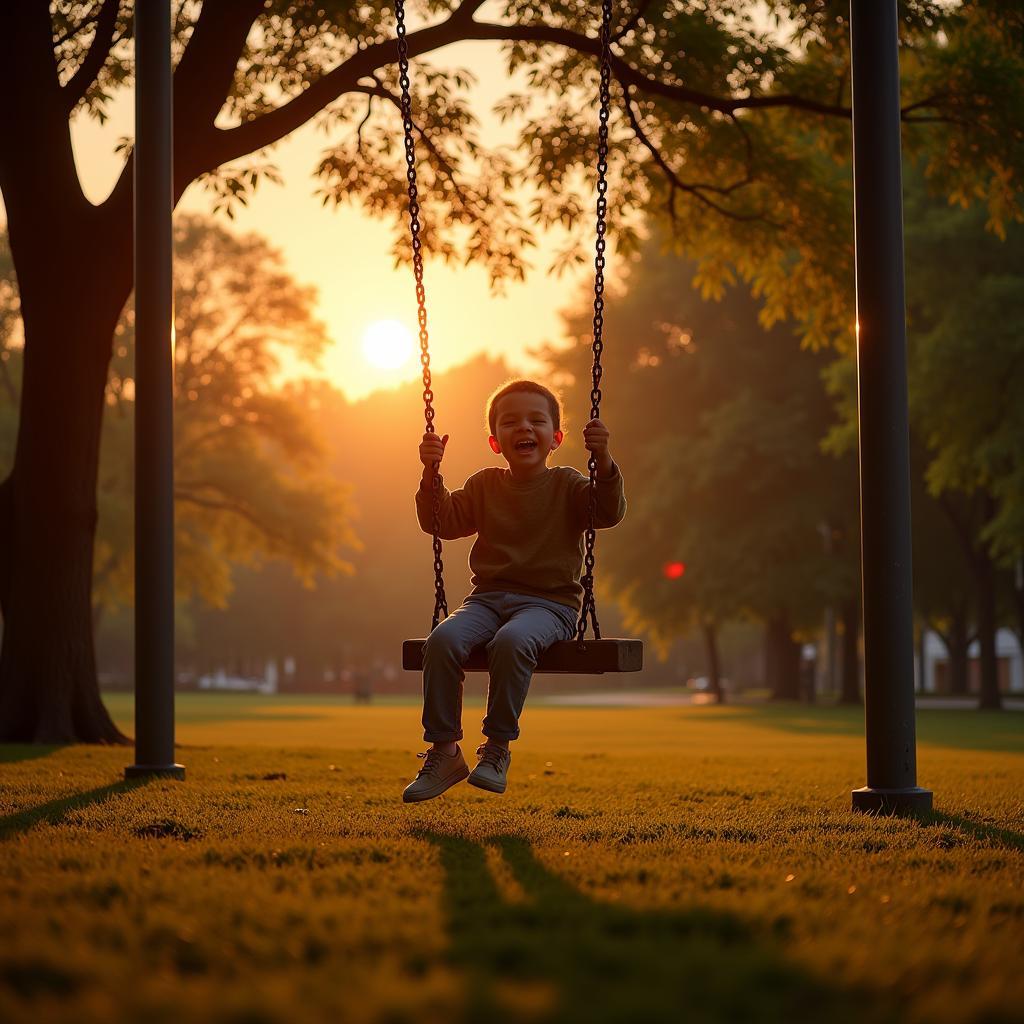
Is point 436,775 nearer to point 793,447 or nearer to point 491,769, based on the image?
point 491,769

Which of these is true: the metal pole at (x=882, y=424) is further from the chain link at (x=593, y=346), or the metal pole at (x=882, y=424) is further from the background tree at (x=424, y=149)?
the background tree at (x=424, y=149)

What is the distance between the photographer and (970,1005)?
2908 mm

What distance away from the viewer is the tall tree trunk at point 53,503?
12.1 meters

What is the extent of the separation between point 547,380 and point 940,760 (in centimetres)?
2597

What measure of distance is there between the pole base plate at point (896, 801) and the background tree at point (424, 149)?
7.16 metres

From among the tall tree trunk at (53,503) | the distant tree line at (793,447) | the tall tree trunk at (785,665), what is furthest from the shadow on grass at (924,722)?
the tall tree trunk at (53,503)

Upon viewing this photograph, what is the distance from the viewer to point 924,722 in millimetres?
26469

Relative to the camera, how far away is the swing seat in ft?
20.1

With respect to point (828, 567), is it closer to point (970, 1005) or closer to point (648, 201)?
point (648, 201)

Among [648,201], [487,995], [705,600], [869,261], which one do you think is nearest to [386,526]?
[705,600]

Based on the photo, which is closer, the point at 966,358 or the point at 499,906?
the point at 499,906

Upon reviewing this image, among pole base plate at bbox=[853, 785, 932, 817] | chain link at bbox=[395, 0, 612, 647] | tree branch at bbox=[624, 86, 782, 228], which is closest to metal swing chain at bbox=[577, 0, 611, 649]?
chain link at bbox=[395, 0, 612, 647]

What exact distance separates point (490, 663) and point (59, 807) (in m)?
2.06

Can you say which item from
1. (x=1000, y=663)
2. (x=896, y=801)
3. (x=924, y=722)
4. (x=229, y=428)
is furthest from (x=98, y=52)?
(x=1000, y=663)
